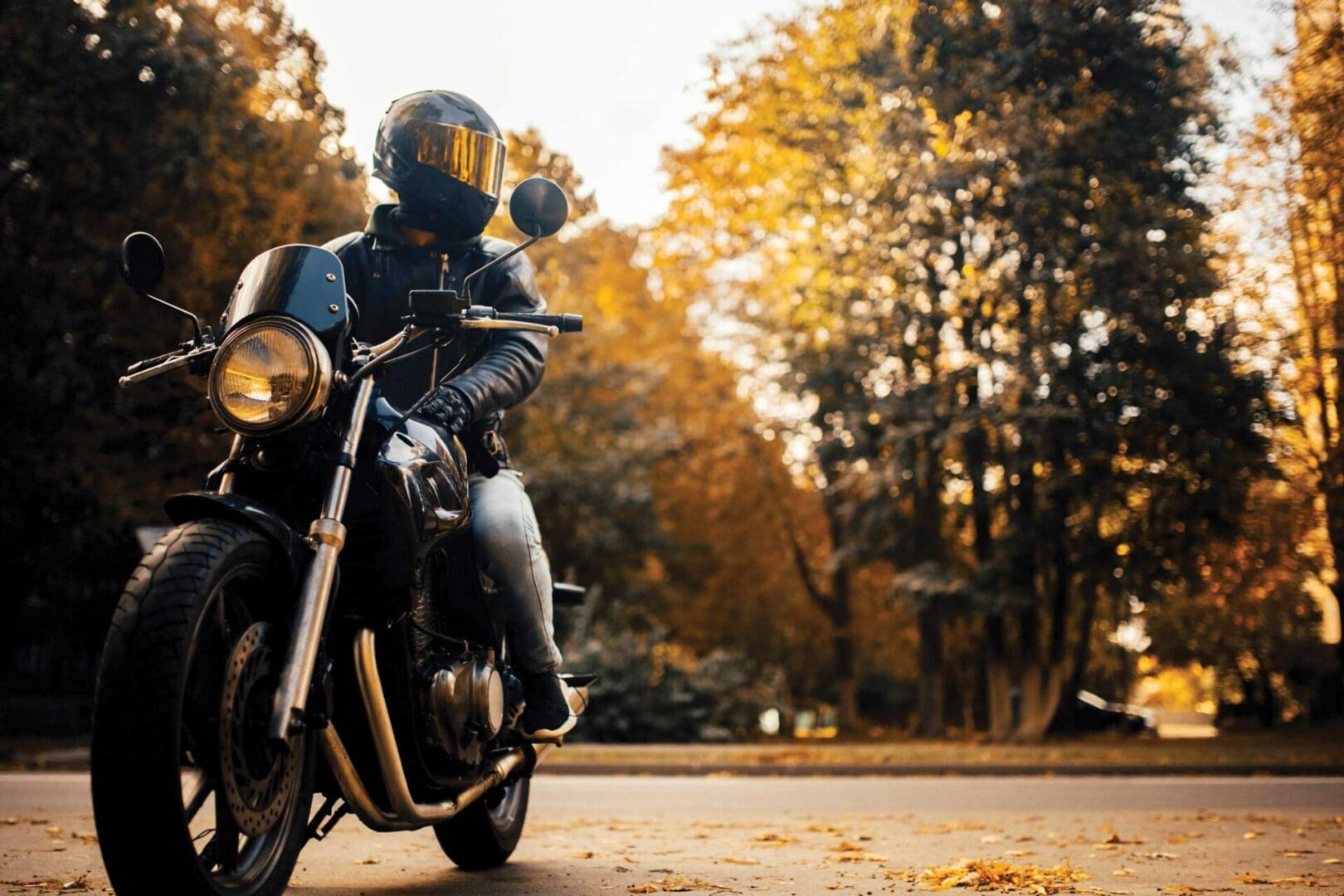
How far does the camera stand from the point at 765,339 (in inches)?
979

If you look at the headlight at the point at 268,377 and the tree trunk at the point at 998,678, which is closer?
the headlight at the point at 268,377

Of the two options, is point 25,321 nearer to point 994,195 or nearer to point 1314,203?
point 994,195

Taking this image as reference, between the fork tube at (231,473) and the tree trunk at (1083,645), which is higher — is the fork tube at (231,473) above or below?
below

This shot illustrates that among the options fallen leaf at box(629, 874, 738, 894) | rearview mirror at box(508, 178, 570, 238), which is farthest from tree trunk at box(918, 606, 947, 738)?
rearview mirror at box(508, 178, 570, 238)

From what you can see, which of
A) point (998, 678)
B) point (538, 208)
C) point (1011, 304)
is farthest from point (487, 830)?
point (998, 678)

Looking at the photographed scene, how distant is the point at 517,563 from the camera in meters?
4.96

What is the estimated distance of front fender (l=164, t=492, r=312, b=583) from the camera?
3662 mm

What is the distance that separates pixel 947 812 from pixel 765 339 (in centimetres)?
1583

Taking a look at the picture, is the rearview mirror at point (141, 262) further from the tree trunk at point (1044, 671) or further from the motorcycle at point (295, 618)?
the tree trunk at point (1044, 671)

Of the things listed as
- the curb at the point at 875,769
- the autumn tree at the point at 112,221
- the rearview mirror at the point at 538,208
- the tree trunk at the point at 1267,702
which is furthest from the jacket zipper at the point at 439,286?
the tree trunk at the point at 1267,702

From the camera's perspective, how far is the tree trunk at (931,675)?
26.8 meters

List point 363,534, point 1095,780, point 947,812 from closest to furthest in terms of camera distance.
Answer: point 363,534, point 947,812, point 1095,780

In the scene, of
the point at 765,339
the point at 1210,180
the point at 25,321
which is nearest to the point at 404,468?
the point at 25,321

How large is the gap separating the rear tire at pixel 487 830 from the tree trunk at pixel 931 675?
2090cm
